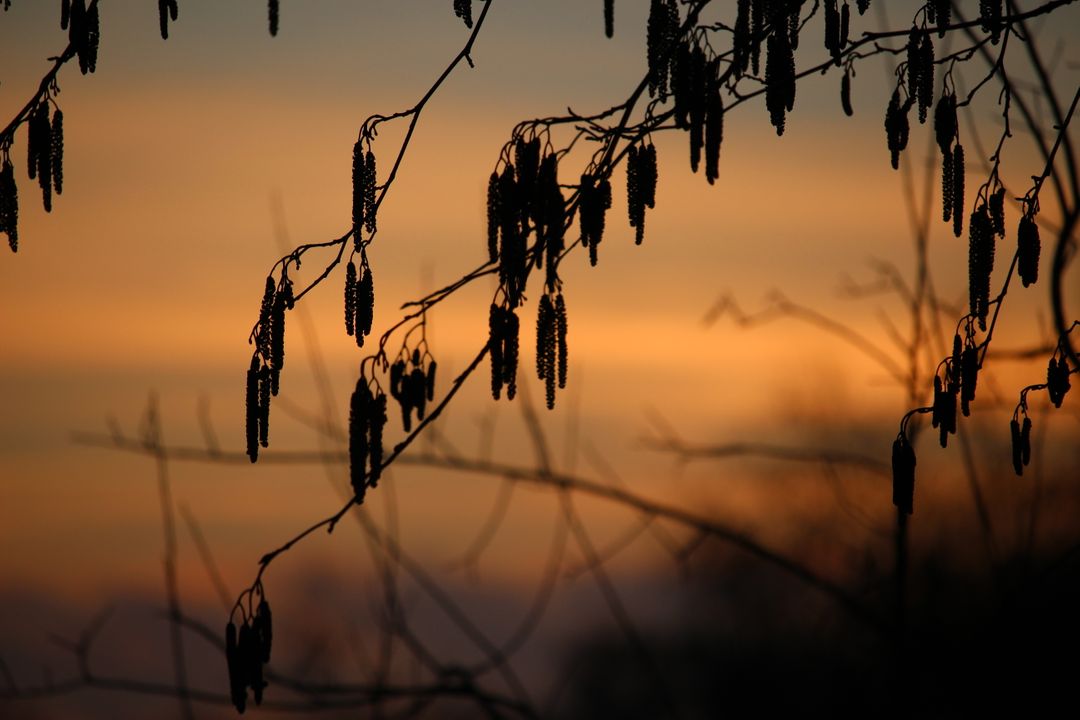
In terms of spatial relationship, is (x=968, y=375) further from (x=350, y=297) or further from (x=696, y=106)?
(x=350, y=297)

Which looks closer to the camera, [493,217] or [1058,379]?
[493,217]

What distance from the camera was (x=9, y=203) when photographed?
2742 mm

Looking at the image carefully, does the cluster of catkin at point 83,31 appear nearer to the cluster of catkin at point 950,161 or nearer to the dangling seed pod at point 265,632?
the dangling seed pod at point 265,632

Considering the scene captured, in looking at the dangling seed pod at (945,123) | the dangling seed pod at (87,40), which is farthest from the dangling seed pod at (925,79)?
the dangling seed pod at (87,40)

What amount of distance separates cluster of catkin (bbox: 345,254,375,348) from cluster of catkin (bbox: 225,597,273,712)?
68cm

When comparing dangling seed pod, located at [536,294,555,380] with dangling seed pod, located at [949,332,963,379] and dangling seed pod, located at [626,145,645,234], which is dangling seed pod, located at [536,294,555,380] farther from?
dangling seed pod, located at [949,332,963,379]

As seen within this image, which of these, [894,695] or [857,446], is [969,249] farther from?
[857,446]

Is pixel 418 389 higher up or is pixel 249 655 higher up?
pixel 418 389

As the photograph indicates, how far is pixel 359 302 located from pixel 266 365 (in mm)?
245

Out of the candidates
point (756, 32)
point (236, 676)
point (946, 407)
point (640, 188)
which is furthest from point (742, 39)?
point (236, 676)

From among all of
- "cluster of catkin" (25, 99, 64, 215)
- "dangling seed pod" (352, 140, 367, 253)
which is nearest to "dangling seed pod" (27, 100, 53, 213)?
"cluster of catkin" (25, 99, 64, 215)

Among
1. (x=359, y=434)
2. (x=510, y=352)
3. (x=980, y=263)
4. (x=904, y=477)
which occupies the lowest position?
(x=904, y=477)

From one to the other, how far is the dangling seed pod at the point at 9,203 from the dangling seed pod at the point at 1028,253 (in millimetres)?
2205

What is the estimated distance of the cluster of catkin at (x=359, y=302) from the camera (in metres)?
2.60
